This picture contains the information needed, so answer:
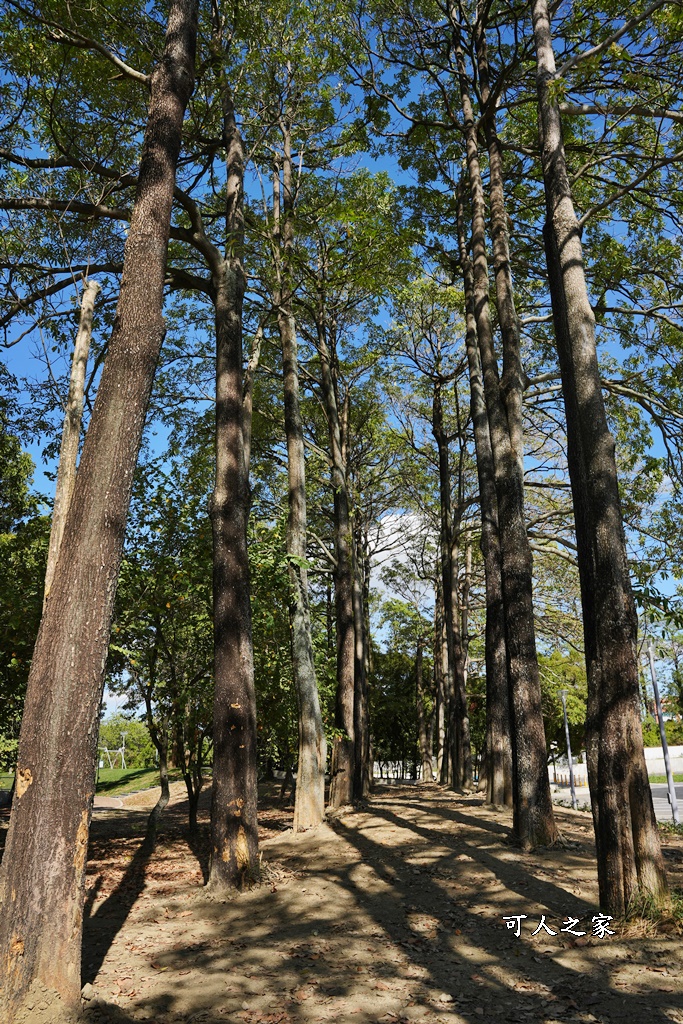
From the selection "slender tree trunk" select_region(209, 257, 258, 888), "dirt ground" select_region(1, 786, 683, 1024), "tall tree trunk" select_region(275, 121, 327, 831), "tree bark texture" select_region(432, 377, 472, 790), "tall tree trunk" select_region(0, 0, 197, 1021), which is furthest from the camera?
"tree bark texture" select_region(432, 377, 472, 790)

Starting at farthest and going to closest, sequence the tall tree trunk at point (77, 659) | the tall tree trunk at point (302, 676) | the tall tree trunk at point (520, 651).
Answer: the tall tree trunk at point (302, 676)
the tall tree trunk at point (520, 651)
the tall tree trunk at point (77, 659)

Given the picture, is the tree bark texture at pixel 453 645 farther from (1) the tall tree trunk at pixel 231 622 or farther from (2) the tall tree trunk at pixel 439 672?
(1) the tall tree trunk at pixel 231 622

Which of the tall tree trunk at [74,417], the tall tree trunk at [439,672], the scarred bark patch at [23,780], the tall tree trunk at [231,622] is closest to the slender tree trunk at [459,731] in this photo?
the tall tree trunk at [439,672]

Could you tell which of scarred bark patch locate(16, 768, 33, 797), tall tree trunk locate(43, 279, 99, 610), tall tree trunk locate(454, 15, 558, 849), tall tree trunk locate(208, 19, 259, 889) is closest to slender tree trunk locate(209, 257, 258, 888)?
tall tree trunk locate(208, 19, 259, 889)

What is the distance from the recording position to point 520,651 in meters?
9.52

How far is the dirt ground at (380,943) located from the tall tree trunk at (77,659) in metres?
0.32

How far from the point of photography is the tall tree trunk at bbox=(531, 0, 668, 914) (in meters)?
5.77

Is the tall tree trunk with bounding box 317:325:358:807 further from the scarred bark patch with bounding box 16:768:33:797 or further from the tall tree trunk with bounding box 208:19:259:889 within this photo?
the scarred bark patch with bounding box 16:768:33:797

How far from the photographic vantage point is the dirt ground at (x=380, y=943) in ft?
15.6

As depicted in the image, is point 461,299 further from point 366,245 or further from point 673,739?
point 673,739

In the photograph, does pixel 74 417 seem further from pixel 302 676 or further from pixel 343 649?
pixel 343 649

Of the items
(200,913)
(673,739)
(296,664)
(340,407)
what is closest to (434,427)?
(340,407)

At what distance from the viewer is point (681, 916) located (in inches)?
222

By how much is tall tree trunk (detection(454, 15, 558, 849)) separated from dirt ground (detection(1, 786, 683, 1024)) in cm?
50
